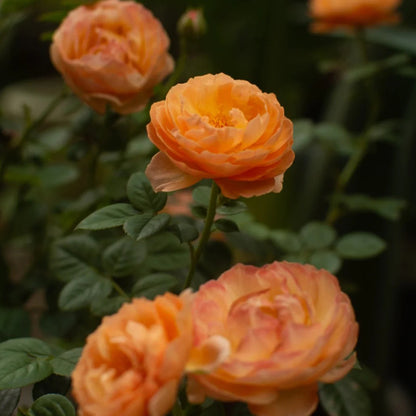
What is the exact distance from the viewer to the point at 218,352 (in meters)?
0.22

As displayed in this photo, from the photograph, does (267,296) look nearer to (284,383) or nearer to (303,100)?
(284,383)

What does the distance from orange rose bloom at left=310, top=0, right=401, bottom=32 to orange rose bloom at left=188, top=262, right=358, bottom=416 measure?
1.67 feet

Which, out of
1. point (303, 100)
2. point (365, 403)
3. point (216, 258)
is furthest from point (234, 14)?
point (365, 403)

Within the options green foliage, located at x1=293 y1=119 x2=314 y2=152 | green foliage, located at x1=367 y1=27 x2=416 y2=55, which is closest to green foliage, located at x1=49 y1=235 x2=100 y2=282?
green foliage, located at x1=293 y1=119 x2=314 y2=152

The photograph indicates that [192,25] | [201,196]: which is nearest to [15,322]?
[201,196]

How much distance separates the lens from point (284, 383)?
223mm

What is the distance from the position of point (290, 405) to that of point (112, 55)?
28 cm

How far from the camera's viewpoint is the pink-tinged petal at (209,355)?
0.22 m

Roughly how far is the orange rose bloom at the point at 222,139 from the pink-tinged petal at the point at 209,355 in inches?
3.5

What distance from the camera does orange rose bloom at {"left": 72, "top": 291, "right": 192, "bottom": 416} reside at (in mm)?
212

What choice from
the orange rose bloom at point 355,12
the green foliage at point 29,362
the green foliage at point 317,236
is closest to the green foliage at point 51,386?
the green foliage at point 29,362

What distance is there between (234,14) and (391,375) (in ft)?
2.68

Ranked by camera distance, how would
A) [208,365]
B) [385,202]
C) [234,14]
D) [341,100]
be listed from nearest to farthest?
[208,365], [385,202], [341,100], [234,14]

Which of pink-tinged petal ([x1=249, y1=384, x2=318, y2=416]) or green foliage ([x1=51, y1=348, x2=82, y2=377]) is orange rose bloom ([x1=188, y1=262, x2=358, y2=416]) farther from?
green foliage ([x1=51, y1=348, x2=82, y2=377])
